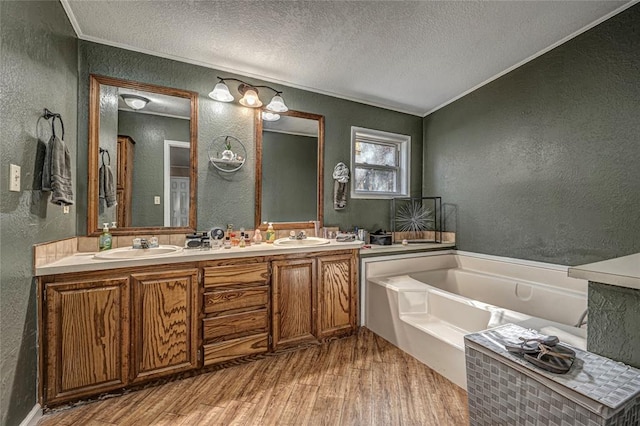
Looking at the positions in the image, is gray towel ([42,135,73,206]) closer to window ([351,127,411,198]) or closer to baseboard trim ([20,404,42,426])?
baseboard trim ([20,404,42,426])

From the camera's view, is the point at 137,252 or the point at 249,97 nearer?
the point at 137,252

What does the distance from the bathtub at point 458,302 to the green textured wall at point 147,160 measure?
202cm

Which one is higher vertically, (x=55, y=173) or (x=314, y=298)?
(x=55, y=173)

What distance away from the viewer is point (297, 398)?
1697 millimetres

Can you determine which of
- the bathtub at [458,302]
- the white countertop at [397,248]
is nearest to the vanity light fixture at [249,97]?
the white countertop at [397,248]

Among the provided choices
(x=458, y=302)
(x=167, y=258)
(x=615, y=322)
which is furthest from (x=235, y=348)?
(x=615, y=322)

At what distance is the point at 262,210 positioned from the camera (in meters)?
2.65

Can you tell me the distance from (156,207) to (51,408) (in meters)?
1.36

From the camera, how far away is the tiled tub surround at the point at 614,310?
35.1 inches

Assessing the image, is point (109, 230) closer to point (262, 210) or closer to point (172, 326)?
point (172, 326)

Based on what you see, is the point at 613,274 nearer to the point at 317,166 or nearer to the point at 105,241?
the point at 317,166

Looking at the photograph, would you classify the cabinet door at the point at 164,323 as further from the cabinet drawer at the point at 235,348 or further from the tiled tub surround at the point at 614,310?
the tiled tub surround at the point at 614,310

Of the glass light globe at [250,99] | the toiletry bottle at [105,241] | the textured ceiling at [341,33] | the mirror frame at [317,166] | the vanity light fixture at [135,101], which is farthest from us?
the mirror frame at [317,166]

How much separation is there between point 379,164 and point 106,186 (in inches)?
110
